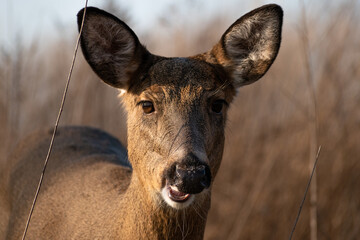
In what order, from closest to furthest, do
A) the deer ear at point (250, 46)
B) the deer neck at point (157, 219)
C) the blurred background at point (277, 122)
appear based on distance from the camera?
the deer neck at point (157, 219), the deer ear at point (250, 46), the blurred background at point (277, 122)

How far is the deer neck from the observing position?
11.1ft

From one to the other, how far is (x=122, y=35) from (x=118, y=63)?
0.20 metres

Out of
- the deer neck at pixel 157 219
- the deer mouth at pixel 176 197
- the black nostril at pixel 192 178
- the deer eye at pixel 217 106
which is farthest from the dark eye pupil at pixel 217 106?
the black nostril at pixel 192 178

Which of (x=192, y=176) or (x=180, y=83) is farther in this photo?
(x=180, y=83)

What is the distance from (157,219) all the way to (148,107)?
69 cm

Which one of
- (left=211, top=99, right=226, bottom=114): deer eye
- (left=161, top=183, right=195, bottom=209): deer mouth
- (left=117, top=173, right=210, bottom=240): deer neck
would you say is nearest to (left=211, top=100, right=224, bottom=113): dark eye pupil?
(left=211, top=99, right=226, bottom=114): deer eye

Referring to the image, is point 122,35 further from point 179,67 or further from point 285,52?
point 285,52

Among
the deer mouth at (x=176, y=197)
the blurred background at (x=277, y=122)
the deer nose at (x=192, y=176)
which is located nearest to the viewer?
the deer nose at (x=192, y=176)

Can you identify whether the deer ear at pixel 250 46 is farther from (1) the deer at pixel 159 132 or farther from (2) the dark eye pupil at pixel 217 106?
(2) the dark eye pupil at pixel 217 106

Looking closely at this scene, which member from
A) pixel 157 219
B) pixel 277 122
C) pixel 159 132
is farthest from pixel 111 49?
pixel 277 122

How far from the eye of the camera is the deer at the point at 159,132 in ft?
10.2

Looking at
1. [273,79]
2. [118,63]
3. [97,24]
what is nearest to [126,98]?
[118,63]

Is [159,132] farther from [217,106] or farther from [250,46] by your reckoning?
[250,46]

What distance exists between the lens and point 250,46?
Answer: 398cm
